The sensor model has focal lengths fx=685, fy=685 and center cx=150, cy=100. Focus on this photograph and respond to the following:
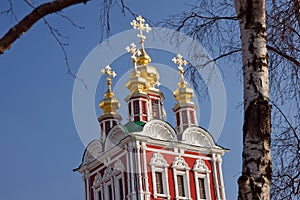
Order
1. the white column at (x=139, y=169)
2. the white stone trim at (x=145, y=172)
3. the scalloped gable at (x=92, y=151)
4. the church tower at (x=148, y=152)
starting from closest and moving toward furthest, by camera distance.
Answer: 1. the white column at (x=139, y=169)
2. the white stone trim at (x=145, y=172)
3. the church tower at (x=148, y=152)
4. the scalloped gable at (x=92, y=151)

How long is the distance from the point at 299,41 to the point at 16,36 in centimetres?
313

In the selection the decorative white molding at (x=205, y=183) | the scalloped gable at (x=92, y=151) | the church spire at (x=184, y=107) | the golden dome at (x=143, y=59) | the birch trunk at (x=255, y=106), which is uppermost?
the golden dome at (x=143, y=59)

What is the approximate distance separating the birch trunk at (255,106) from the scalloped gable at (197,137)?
24.6m

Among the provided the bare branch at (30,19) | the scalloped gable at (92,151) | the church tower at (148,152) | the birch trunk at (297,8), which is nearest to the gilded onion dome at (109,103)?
the church tower at (148,152)

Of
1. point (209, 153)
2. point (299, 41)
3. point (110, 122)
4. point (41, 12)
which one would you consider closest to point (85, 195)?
point (110, 122)

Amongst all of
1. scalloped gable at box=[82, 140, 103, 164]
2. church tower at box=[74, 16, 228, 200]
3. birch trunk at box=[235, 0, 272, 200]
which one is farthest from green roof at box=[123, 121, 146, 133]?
birch trunk at box=[235, 0, 272, 200]

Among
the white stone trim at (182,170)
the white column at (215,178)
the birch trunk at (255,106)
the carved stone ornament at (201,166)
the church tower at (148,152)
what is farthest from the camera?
the carved stone ornament at (201,166)

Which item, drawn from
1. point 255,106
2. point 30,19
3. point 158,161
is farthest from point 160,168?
point 30,19

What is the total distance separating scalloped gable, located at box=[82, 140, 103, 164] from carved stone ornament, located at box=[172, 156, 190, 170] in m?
3.28

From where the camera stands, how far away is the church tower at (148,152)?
27.9m

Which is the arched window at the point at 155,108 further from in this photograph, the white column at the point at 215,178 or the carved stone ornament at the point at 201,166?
the white column at the point at 215,178

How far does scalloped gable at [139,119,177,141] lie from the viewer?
95.0 ft

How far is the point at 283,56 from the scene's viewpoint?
19.3ft

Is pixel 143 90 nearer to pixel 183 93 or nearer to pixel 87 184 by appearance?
pixel 183 93
